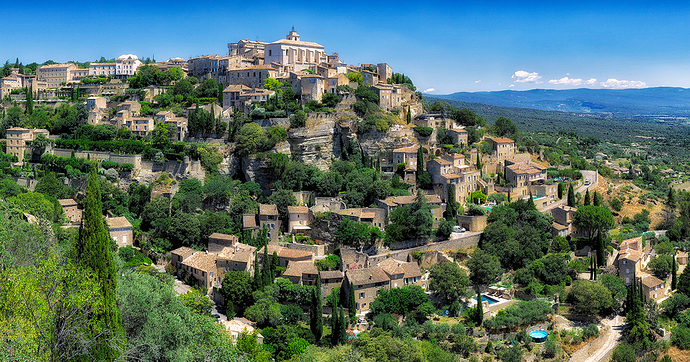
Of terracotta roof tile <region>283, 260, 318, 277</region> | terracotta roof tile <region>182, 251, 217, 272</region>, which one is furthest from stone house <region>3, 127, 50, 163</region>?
terracotta roof tile <region>283, 260, 318, 277</region>

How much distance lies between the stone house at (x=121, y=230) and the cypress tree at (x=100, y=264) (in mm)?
24471

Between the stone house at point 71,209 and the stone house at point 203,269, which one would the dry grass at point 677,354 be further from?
the stone house at point 71,209

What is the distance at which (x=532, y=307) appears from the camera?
118ft

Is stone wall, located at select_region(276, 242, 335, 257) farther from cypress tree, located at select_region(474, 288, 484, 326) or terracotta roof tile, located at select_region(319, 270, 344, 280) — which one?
cypress tree, located at select_region(474, 288, 484, 326)

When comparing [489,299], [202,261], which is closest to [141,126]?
[202,261]

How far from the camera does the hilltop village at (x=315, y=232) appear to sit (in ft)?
73.2

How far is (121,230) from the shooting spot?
42562 millimetres

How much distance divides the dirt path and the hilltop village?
0.19 m

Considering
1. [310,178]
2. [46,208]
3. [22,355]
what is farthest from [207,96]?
[22,355]

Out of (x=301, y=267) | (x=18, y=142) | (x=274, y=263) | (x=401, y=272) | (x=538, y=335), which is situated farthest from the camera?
(x=18, y=142)

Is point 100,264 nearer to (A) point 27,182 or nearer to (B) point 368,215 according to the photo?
(B) point 368,215

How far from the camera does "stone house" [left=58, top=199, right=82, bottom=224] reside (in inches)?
1789

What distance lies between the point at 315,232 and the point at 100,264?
25.8 meters

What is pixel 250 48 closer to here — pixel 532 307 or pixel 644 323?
pixel 532 307
